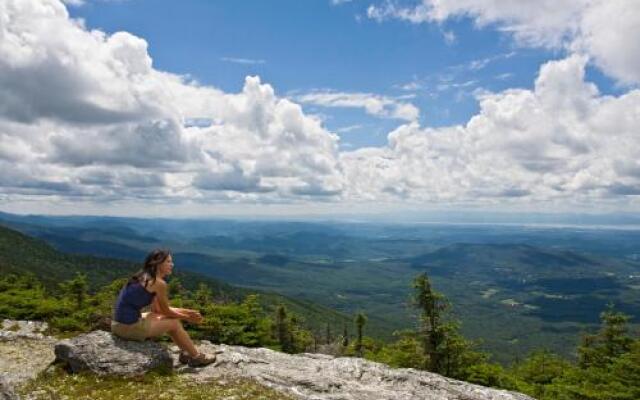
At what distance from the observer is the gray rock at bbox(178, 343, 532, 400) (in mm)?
16016

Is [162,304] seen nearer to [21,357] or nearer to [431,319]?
[21,357]

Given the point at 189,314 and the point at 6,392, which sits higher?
the point at 189,314

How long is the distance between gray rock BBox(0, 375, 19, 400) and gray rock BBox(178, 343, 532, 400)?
4.80 m

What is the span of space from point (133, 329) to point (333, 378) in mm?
7496

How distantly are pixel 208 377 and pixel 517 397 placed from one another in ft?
40.0

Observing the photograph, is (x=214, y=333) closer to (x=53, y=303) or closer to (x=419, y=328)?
(x=53, y=303)

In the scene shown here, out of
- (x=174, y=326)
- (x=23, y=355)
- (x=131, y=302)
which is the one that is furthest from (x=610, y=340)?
(x=23, y=355)

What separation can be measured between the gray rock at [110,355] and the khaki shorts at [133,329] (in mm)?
200

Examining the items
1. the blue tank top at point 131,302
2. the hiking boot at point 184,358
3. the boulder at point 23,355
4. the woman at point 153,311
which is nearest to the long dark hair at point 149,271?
the woman at point 153,311

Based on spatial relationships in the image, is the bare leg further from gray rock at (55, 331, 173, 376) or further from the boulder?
the boulder

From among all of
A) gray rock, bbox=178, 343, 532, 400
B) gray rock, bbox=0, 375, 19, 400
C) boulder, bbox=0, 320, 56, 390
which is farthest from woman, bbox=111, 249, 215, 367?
gray rock, bbox=0, 375, 19, 400

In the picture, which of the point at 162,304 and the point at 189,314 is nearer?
the point at 162,304

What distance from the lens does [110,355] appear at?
15539mm

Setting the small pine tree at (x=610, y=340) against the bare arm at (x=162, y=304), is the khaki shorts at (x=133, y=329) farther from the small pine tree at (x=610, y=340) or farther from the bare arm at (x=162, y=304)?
the small pine tree at (x=610, y=340)
